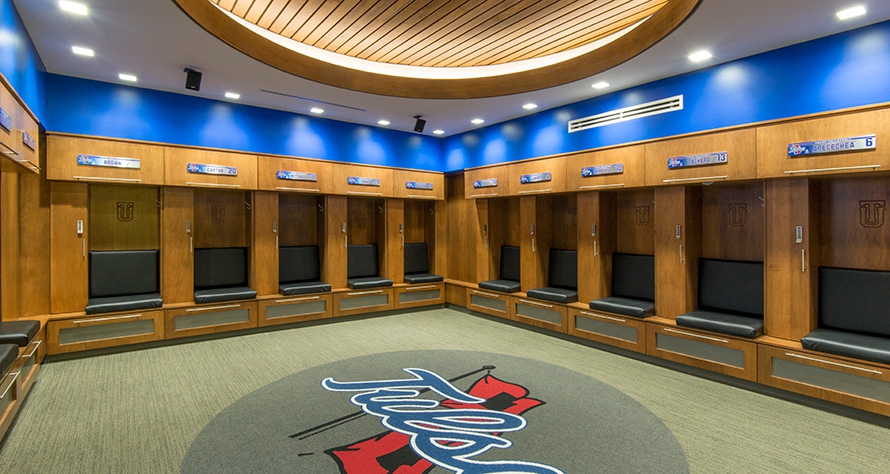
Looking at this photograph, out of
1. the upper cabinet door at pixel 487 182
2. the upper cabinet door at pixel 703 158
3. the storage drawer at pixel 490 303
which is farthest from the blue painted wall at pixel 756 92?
the storage drawer at pixel 490 303

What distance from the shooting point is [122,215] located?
5320mm

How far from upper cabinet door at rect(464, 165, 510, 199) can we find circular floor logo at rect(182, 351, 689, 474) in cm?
317

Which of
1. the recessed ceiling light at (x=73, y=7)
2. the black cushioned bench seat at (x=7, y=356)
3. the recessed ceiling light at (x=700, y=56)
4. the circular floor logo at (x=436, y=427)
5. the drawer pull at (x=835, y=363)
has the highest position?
the recessed ceiling light at (x=73, y=7)

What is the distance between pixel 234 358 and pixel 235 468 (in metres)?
2.46

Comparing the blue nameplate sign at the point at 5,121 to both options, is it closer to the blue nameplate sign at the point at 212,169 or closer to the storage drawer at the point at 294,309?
the blue nameplate sign at the point at 212,169

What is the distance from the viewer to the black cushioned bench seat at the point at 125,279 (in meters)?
4.94

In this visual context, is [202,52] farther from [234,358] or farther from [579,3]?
[579,3]

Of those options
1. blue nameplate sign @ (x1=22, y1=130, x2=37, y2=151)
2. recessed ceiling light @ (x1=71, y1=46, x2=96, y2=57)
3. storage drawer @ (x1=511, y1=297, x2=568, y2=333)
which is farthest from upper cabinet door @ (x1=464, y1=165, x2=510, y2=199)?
blue nameplate sign @ (x1=22, y1=130, x2=37, y2=151)

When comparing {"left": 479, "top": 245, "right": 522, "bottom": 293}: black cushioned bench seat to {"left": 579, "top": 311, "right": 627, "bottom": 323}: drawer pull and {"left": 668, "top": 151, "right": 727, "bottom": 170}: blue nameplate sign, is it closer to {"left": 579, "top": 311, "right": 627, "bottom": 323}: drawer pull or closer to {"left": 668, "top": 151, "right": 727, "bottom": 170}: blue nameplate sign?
{"left": 579, "top": 311, "right": 627, "bottom": 323}: drawer pull

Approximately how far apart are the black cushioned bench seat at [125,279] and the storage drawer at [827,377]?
6305 millimetres

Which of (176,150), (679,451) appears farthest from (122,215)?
(679,451)

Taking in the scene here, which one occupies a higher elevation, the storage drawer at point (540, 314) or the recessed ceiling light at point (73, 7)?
the recessed ceiling light at point (73, 7)

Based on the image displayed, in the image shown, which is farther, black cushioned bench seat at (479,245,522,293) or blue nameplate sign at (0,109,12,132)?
black cushioned bench seat at (479,245,522,293)

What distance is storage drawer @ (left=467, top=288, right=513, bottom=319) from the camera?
6352 mm
